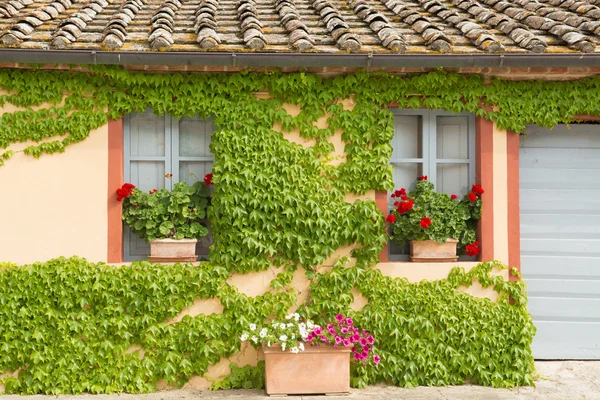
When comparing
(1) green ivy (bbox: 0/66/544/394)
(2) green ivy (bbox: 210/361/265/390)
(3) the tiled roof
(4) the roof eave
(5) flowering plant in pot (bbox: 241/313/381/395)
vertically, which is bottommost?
(2) green ivy (bbox: 210/361/265/390)

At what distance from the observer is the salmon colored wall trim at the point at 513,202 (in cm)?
691

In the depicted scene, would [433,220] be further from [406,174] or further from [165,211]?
[165,211]

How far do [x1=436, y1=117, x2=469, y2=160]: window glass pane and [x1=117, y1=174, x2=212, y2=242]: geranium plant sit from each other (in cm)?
247

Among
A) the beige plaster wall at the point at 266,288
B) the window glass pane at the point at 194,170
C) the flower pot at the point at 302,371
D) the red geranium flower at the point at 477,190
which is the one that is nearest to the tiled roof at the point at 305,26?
the window glass pane at the point at 194,170

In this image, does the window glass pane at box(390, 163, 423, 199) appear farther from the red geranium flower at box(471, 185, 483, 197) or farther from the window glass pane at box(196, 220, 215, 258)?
the window glass pane at box(196, 220, 215, 258)

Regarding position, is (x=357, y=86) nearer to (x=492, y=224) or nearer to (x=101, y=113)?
(x=492, y=224)

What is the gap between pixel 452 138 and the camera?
713cm

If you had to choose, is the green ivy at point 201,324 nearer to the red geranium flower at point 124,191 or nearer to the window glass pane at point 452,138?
the red geranium flower at point 124,191

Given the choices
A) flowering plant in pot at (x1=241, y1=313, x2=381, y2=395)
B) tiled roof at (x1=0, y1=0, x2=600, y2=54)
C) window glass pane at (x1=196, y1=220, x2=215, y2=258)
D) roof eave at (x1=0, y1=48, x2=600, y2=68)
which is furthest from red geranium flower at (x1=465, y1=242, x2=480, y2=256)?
window glass pane at (x1=196, y1=220, x2=215, y2=258)

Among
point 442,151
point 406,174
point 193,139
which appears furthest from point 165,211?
point 442,151

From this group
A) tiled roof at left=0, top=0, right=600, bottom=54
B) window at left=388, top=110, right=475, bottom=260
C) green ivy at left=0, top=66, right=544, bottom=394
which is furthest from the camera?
window at left=388, top=110, right=475, bottom=260


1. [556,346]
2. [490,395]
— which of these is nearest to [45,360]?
[490,395]

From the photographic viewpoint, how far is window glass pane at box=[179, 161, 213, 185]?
6.98 metres

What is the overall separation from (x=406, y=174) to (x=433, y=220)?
68 cm
